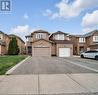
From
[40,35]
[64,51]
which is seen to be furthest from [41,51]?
[40,35]

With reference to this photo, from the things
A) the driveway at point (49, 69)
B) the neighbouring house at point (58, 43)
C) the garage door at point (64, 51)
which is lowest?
the driveway at point (49, 69)

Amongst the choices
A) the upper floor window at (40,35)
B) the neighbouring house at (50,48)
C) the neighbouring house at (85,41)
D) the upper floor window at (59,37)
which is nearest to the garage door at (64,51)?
the neighbouring house at (50,48)

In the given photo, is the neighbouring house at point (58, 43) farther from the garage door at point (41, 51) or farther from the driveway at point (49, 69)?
the driveway at point (49, 69)

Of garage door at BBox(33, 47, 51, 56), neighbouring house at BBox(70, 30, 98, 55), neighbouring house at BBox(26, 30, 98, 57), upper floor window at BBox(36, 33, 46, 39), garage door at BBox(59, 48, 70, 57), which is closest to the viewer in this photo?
garage door at BBox(33, 47, 51, 56)

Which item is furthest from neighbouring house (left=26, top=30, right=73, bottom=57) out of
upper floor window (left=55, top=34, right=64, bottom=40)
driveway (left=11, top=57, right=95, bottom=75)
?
driveway (left=11, top=57, right=95, bottom=75)

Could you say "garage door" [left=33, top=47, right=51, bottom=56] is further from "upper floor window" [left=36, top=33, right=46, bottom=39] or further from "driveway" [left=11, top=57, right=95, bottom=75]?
"driveway" [left=11, top=57, right=95, bottom=75]

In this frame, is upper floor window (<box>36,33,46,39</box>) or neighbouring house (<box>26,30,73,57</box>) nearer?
neighbouring house (<box>26,30,73,57</box>)

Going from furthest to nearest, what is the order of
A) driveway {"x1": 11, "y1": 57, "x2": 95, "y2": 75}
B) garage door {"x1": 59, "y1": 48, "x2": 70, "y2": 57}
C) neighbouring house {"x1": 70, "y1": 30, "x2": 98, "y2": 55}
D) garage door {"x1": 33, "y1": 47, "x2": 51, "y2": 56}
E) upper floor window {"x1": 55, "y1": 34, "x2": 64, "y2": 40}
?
neighbouring house {"x1": 70, "y1": 30, "x2": 98, "y2": 55} → upper floor window {"x1": 55, "y1": 34, "x2": 64, "y2": 40} → garage door {"x1": 59, "y1": 48, "x2": 70, "y2": 57} → garage door {"x1": 33, "y1": 47, "x2": 51, "y2": 56} → driveway {"x1": 11, "y1": 57, "x2": 95, "y2": 75}

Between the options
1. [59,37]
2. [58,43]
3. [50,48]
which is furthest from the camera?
[59,37]

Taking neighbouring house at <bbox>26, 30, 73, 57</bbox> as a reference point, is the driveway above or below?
below

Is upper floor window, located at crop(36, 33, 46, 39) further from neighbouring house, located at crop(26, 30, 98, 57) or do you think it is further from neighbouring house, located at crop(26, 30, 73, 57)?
neighbouring house, located at crop(26, 30, 73, 57)

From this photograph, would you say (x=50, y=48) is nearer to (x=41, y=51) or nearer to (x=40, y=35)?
(x=41, y=51)

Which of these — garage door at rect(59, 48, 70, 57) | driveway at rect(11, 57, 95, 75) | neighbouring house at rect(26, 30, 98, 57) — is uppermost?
neighbouring house at rect(26, 30, 98, 57)

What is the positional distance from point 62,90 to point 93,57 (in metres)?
28.6
